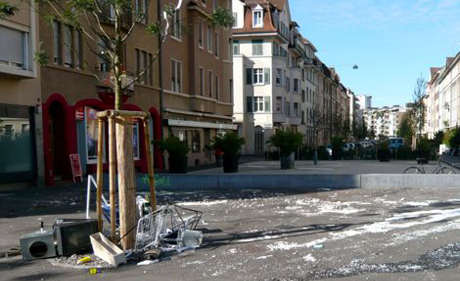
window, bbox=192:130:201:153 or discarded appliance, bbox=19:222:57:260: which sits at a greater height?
window, bbox=192:130:201:153

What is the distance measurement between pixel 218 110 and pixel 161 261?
101ft

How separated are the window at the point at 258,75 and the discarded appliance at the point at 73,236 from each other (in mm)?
48146

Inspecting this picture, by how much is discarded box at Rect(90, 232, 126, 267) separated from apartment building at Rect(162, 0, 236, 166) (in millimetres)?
21069

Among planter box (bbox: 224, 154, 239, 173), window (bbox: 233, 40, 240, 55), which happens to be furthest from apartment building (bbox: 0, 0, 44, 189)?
window (bbox: 233, 40, 240, 55)

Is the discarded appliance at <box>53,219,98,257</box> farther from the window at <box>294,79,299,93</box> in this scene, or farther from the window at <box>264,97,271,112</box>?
the window at <box>294,79,299,93</box>

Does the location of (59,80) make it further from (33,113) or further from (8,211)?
(8,211)

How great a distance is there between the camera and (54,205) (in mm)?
14312

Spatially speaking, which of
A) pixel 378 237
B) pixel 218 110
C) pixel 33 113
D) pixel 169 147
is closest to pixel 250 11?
pixel 218 110

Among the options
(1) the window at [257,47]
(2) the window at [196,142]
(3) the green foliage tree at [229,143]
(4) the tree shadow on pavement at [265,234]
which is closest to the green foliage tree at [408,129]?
(1) the window at [257,47]

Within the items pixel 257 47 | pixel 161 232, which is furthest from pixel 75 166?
pixel 257 47

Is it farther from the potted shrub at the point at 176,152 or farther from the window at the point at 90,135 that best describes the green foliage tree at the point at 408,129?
the window at the point at 90,135

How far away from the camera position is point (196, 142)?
3484 centimetres

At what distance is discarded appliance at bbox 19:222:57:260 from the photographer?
782cm

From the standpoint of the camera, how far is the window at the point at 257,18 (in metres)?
55.0
